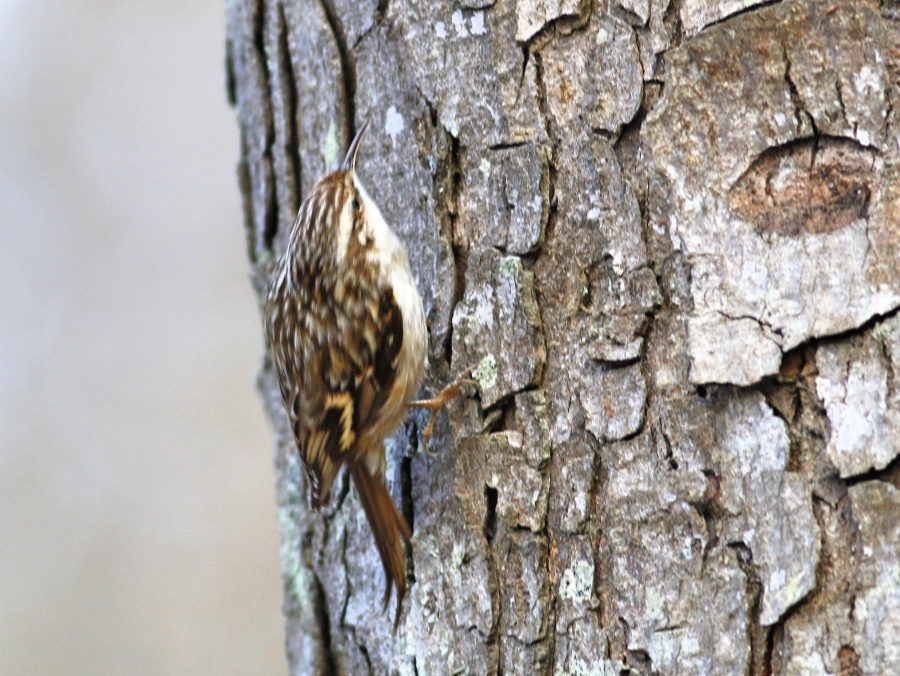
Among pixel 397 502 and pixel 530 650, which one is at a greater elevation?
pixel 397 502

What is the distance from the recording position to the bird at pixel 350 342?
1.76 metres

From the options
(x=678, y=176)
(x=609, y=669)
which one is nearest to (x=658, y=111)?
(x=678, y=176)

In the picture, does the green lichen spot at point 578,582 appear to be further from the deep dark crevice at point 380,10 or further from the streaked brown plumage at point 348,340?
the deep dark crevice at point 380,10

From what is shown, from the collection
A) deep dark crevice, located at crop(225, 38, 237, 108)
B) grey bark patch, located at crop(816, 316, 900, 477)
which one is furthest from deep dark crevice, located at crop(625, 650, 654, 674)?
deep dark crevice, located at crop(225, 38, 237, 108)

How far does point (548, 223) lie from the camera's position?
1505 mm

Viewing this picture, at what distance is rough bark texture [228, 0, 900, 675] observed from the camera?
1226mm

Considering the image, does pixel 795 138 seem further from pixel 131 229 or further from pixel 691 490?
pixel 131 229

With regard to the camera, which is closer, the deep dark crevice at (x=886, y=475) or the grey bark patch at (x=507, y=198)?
the deep dark crevice at (x=886, y=475)

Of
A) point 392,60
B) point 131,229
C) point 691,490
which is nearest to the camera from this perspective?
point 691,490

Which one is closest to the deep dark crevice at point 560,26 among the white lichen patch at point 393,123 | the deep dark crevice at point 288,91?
the white lichen patch at point 393,123

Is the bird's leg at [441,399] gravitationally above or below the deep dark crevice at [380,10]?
below

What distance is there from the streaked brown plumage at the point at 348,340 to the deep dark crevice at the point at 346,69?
5 cm

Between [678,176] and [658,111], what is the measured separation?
4.1 inches

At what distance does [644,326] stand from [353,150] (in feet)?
2.32
